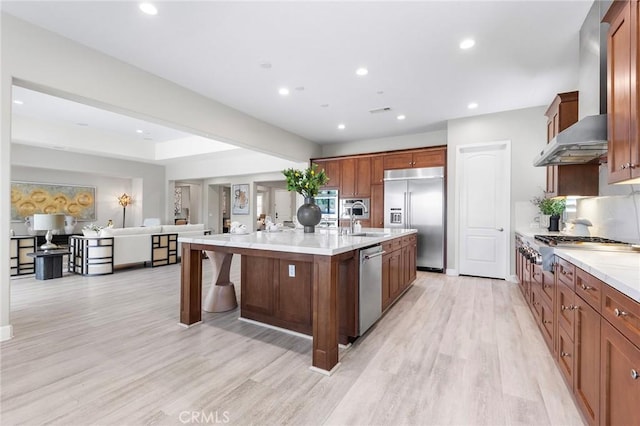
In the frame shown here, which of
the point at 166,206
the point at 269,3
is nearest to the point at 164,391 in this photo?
the point at 269,3

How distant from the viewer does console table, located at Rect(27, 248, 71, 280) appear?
4883 millimetres

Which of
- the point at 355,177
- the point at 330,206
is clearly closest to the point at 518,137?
the point at 355,177

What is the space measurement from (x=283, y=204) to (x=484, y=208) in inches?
354

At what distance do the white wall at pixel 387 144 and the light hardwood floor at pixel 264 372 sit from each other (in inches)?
151

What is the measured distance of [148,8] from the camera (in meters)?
2.50

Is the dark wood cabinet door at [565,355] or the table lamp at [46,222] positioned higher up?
the table lamp at [46,222]

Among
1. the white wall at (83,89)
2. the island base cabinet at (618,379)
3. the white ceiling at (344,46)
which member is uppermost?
the white ceiling at (344,46)

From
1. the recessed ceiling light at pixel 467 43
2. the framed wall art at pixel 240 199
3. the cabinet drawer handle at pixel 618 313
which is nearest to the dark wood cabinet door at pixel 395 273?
the cabinet drawer handle at pixel 618 313

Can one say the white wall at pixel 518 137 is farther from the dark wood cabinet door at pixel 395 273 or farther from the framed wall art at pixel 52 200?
the framed wall art at pixel 52 200

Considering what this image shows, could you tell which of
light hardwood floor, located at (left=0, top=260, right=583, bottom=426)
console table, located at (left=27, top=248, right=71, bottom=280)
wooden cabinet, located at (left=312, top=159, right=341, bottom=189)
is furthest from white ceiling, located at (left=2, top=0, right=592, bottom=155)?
console table, located at (left=27, top=248, right=71, bottom=280)

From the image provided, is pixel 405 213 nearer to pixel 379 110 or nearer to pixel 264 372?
pixel 379 110

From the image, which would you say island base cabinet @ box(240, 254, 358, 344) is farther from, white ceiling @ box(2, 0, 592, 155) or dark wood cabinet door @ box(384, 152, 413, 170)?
dark wood cabinet door @ box(384, 152, 413, 170)

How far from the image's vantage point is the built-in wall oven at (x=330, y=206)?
265 inches

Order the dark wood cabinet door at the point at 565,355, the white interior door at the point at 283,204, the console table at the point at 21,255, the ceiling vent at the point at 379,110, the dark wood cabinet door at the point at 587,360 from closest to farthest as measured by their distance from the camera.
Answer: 1. the dark wood cabinet door at the point at 587,360
2. the dark wood cabinet door at the point at 565,355
3. the ceiling vent at the point at 379,110
4. the console table at the point at 21,255
5. the white interior door at the point at 283,204
